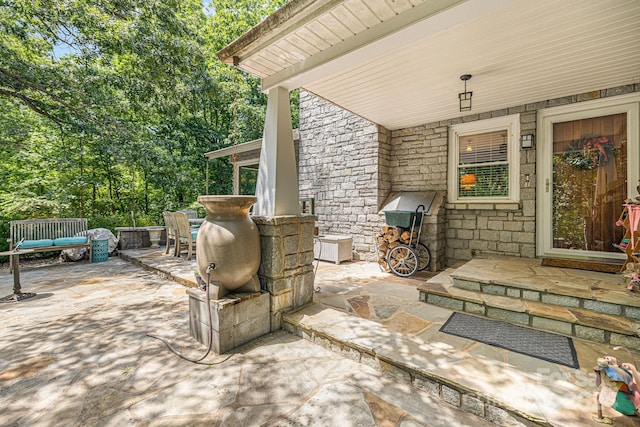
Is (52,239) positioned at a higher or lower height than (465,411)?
higher

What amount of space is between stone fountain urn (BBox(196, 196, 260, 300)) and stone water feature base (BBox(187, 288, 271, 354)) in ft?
0.41

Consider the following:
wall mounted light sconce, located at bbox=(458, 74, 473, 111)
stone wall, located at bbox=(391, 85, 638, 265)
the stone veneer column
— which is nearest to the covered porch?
the stone veneer column

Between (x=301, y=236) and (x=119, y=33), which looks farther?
(x=119, y=33)

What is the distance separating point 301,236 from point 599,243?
402cm

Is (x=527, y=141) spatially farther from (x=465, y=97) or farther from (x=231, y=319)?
(x=231, y=319)

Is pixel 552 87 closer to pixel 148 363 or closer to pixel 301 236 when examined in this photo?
pixel 301 236

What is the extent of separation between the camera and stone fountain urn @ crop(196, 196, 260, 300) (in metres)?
2.27

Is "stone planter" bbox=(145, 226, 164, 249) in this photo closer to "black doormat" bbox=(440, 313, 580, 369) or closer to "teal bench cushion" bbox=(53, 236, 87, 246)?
"teal bench cushion" bbox=(53, 236, 87, 246)

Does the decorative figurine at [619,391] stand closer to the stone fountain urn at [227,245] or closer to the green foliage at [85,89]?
the stone fountain urn at [227,245]

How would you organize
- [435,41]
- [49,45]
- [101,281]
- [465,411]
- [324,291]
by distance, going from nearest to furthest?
[465,411] < [435,41] < [324,291] < [101,281] < [49,45]

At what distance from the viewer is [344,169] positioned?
5629 millimetres

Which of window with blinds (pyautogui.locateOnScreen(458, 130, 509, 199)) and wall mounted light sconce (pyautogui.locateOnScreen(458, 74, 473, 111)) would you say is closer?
wall mounted light sconce (pyautogui.locateOnScreen(458, 74, 473, 111))

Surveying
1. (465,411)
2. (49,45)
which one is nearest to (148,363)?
(465,411)

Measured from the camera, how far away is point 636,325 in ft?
6.93
